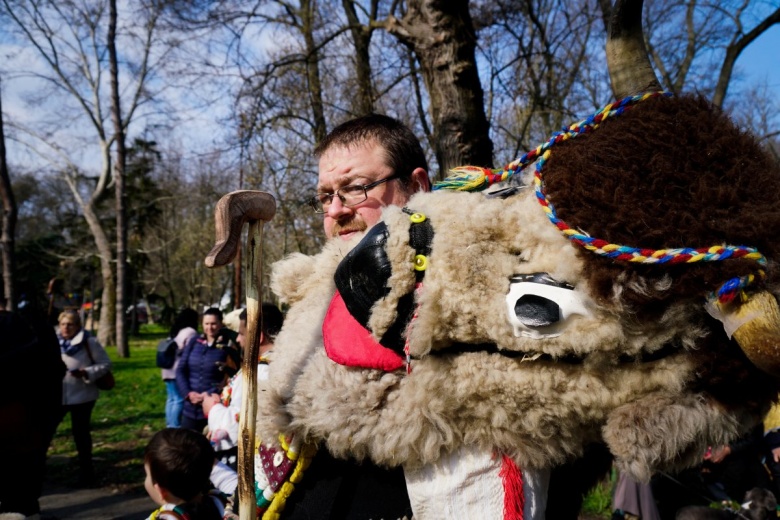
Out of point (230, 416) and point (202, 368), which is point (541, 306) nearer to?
point (230, 416)

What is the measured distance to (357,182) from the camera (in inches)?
68.8

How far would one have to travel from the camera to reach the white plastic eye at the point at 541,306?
100 cm

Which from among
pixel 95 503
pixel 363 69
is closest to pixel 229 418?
pixel 95 503

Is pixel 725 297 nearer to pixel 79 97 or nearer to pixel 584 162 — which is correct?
pixel 584 162

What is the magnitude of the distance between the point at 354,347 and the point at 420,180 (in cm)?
82

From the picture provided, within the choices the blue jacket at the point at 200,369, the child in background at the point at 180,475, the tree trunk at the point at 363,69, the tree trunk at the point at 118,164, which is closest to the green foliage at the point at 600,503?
the child in background at the point at 180,475

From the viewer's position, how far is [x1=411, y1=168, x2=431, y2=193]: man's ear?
1.86 meters

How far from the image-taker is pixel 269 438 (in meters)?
1.36

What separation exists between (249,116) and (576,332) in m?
7.93

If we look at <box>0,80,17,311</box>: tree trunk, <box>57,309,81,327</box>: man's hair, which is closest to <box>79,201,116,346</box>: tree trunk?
<box>0,80,17,311</box>: tree trunk

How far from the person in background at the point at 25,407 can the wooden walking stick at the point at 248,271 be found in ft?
9.88

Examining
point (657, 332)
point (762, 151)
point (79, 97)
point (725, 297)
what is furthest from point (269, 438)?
point (79, 97)

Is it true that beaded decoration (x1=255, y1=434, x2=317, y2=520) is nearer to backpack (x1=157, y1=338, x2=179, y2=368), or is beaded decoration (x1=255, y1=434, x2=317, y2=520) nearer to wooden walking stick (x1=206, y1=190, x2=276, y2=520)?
wooden walking stick (x1=206, y1=190, x2=276, y2=520)

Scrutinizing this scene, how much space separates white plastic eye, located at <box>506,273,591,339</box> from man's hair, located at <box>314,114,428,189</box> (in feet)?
2.80
